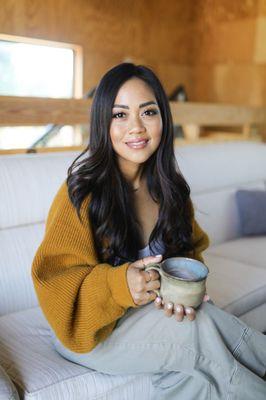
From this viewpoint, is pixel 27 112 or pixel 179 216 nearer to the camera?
pixel 179 216

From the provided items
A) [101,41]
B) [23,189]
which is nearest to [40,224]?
[23,189]

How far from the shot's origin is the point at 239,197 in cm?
255

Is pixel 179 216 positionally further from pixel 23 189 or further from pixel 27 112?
pixel 27 112

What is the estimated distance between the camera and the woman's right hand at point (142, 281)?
110 cm

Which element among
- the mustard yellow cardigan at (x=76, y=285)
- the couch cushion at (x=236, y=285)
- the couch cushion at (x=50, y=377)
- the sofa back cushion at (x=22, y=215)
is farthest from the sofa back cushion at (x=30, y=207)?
the mustard yellow cardigan at (x=76, y=285)

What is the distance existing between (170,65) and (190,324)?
3.96 metres

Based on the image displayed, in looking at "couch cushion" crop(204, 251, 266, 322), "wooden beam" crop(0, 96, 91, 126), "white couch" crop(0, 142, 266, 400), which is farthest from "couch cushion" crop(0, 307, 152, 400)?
"wooden beam" crop(0, 96, 91, 126)

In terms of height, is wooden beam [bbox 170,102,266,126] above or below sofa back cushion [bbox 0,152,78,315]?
above

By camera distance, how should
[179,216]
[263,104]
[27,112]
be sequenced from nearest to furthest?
[179,216] → [27,112] → [263,104]

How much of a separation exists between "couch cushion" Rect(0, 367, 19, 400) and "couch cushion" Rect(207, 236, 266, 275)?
1.22 m

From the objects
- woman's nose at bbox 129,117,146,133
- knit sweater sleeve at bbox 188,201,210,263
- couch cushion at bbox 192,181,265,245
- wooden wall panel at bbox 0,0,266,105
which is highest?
wooden wall panel at bbox 0,0,266,105

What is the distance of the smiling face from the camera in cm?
127

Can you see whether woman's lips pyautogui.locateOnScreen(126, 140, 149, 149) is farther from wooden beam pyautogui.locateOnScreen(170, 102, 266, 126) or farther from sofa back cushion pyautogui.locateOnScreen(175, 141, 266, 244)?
wooden beam pyautogui.locateOnScreen(170, 102, 266, 126)

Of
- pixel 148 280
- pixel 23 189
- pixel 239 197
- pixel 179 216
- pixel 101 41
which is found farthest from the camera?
pixel 101 41
